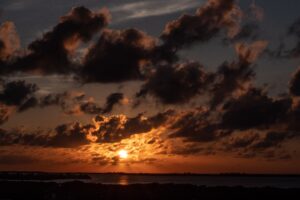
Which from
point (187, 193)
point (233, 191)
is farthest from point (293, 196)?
point (187, 193)

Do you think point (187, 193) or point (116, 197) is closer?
point (116, 197)

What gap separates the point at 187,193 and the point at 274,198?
12.9 metres

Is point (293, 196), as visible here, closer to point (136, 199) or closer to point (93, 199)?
point (136, 199)

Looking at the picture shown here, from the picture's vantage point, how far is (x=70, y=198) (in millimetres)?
73562

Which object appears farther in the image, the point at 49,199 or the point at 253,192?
the point at 253,192

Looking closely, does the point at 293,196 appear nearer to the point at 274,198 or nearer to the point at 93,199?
the point at 274,198

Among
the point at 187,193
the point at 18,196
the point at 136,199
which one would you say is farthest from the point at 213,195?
the point at 18,196

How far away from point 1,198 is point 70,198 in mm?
10492

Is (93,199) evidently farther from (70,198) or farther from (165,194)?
(165,194)

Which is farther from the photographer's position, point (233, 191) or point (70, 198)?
point (233, 191)

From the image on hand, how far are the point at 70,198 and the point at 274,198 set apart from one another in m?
27.3

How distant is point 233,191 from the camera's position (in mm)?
81375

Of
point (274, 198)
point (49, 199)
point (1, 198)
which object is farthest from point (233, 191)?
point (1, 198)

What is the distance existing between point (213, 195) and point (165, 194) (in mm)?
7020
